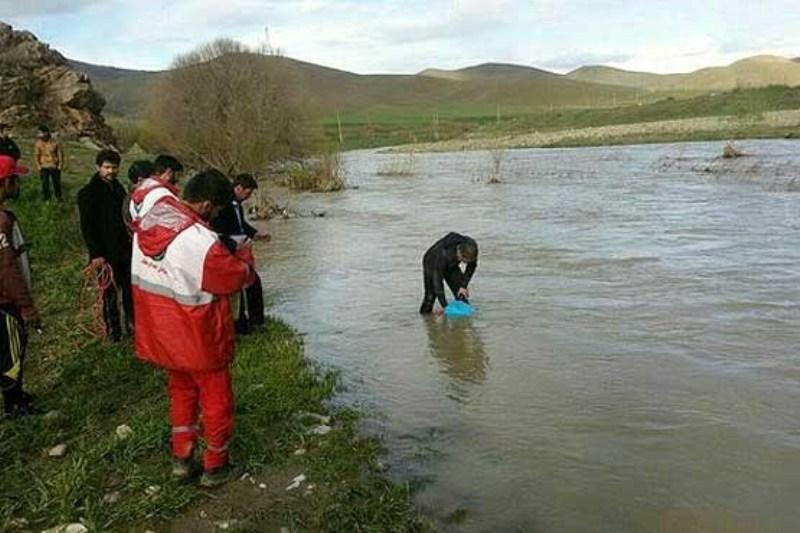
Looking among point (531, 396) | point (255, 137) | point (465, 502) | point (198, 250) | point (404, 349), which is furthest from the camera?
point (255, 137)

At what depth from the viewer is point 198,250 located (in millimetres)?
3965

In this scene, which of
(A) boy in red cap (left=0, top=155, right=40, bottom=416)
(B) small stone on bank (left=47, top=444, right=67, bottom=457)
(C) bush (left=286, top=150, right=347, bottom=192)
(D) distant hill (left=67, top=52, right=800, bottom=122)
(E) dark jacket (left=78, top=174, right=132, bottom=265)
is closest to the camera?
(B) small stone on bank (left=47, top=444, right=67, bottom=457)

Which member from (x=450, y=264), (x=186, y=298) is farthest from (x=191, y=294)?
(x=450, y=264)

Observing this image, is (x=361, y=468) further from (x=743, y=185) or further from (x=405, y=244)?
(x=743, y=185)

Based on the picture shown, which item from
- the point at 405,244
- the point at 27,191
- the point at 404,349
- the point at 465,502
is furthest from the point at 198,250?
the point at 27,191

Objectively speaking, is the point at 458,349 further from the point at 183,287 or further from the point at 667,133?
the point at 667,133

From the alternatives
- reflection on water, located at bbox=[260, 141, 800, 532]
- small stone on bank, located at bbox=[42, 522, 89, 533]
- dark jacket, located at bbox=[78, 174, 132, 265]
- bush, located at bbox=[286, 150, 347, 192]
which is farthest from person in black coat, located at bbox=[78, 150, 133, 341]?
bush, located at bbox=[286, 150, 347, 192]

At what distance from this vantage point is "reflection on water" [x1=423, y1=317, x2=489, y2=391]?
23.5 feet

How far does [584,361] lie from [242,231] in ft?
11.7

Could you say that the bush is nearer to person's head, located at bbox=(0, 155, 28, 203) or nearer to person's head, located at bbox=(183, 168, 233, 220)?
person's head, located at bbox=(0, 155, 28, 203)

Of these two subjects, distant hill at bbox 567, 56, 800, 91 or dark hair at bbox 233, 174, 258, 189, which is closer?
dark hair at bbox 233, 174, 258, 189

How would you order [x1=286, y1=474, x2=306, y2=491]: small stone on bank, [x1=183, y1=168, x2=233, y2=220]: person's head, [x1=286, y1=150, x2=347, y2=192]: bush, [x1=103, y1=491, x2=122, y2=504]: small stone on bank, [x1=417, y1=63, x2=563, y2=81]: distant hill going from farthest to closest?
[x1=417, y1=63, x2=563, y2=81]: distant hill < [x1=286, y1=150, x2=347, y2=192]: bush < [x1=286, y1=474, x2=306, y2=491]: small stone on bank < [x1=103, y1=491, x2=122, y2=504]: small stone on bank < [x1=183, y1=168, x2=233, y2=220]: person's head

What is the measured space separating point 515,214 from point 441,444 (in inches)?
552

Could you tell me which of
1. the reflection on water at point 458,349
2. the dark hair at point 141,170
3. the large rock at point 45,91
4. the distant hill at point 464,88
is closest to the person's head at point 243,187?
the dark hair at point 141,170
